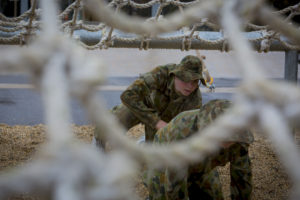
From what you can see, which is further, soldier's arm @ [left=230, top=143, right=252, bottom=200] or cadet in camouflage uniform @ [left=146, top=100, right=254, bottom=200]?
soldier's arm @ [left=230, top=143, right=252, bottom=200]

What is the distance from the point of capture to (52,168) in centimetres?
36

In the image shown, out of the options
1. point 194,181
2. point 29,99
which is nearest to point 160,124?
point 194,181

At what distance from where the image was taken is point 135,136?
3.05 meters

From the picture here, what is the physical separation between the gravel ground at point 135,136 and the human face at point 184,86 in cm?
52

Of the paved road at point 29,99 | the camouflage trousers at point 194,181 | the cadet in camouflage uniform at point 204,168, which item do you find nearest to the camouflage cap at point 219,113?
the cadet in camouflage uniform at point 204,168

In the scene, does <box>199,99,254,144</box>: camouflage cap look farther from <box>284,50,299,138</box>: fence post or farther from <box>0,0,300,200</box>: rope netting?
<box>284,50,299,138</box>: fence post

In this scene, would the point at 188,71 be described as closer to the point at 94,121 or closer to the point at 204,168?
the point at 204,168

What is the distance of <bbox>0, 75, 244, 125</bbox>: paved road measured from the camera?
11.5 feet

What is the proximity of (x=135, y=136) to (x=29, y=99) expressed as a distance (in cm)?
134

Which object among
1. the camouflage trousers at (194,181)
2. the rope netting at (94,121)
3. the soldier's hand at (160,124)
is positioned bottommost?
the camouflage trousers at (194,181)

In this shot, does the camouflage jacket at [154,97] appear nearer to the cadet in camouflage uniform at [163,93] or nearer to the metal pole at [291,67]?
the cadet in camouflage uniform at [163,93]

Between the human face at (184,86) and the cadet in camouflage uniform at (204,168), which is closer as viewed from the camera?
the cadet in camouflage uniform at (204,168)

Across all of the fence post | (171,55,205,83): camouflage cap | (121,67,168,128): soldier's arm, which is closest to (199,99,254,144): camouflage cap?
(171,55,205,83): camouflage cap

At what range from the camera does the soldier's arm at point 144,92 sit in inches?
82.6
